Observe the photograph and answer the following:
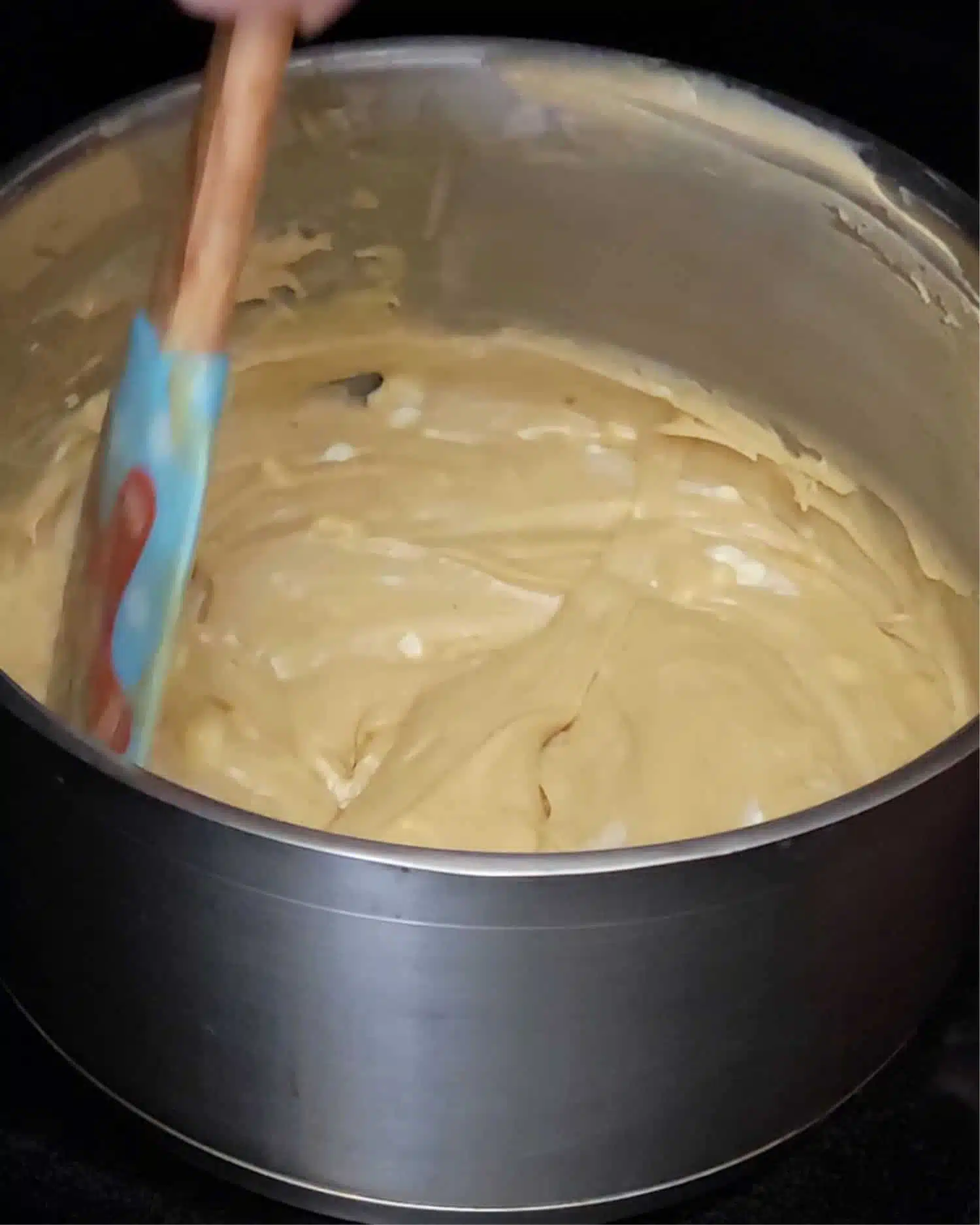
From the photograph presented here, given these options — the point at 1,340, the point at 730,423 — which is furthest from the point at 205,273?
the point at 730,423

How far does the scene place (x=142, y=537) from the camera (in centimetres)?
67

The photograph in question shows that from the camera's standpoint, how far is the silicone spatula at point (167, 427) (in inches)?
24.4

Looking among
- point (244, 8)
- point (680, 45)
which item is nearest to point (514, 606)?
point (680, 45)

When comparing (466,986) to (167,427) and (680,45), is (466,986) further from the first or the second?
(680,45)

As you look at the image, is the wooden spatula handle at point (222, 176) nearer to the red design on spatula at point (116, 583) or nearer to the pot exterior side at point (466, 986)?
the red design on spatula at point (116, 583)

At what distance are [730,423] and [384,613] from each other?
26cm

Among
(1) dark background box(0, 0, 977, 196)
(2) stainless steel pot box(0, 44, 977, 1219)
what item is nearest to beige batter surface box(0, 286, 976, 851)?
(2) stainless steel pot box(0, 44, 977, 1219)

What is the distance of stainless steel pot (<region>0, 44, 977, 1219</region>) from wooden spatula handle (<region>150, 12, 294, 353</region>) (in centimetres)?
15

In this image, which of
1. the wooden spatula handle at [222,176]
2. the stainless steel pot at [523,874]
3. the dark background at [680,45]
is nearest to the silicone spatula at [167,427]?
the wooden spatula handle at [222,176]

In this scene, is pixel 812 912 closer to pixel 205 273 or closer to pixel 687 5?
pixel 205 273

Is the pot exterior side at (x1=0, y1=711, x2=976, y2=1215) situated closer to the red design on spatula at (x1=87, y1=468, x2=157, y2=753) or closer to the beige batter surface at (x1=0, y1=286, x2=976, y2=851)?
the red design on spatula at (x1=87, y1=468, x2=157, y2=753)

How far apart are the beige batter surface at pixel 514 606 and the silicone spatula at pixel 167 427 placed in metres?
0.15

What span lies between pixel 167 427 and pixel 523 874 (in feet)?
0.93

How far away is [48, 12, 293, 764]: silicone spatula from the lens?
Result: 620mm
